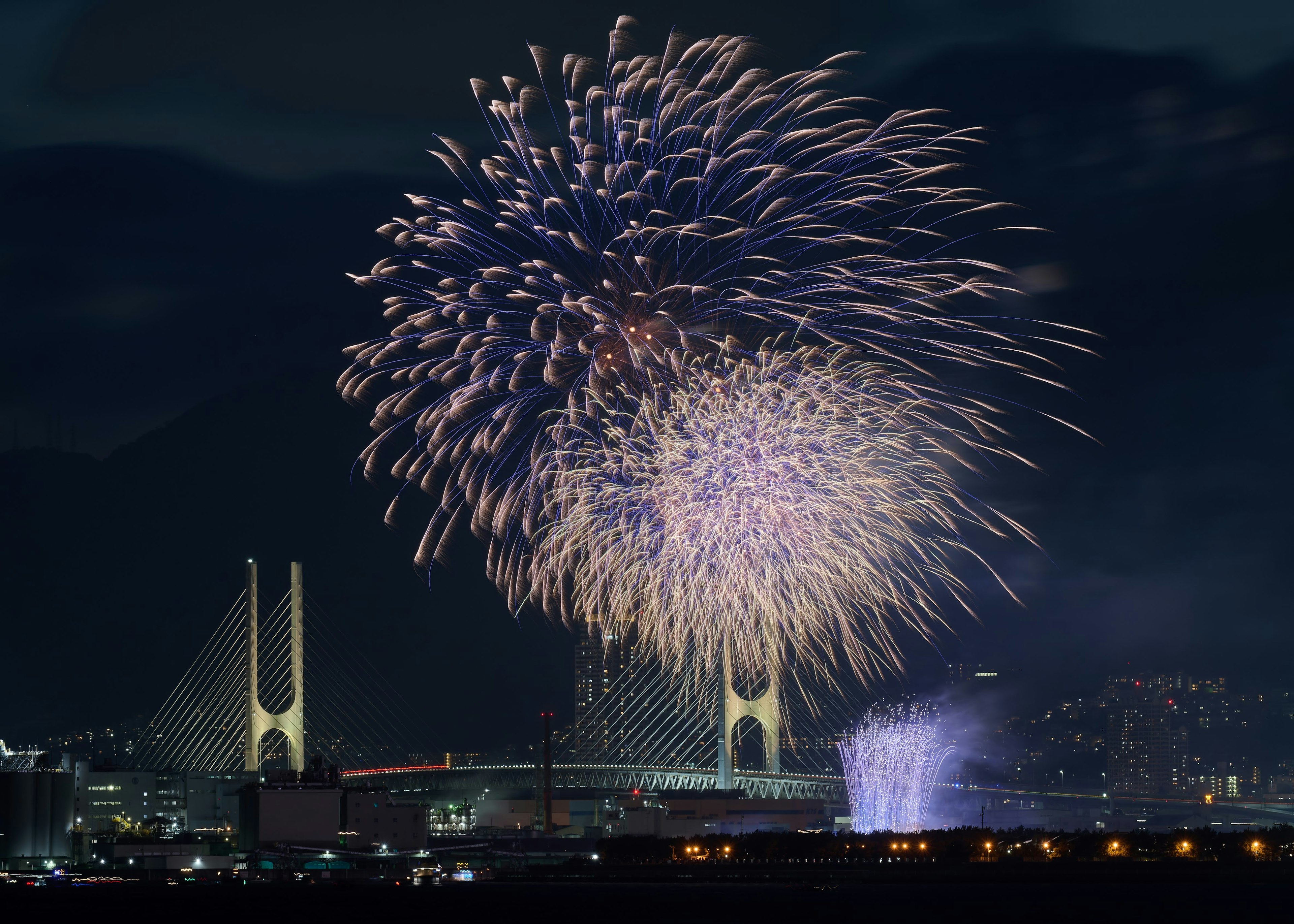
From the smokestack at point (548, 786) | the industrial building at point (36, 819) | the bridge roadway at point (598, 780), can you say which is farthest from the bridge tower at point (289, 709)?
the smokestack at point (548, 786)

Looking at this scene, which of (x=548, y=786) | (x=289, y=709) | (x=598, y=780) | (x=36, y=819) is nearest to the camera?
(x=36, y=819)

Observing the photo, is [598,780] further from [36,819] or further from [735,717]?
[36,819]

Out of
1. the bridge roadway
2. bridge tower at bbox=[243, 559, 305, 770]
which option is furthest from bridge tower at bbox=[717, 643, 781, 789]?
bridge tower at bbox=[243, 559, 305, 770]

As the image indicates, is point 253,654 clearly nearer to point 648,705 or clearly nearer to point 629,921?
point 648,705

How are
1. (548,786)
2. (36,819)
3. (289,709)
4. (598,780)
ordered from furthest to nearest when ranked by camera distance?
(598,780) → (548,786) → (289,709) → (36,819)

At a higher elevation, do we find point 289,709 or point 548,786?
point 289,709

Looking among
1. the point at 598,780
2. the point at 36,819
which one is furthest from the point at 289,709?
the point at 598,780
